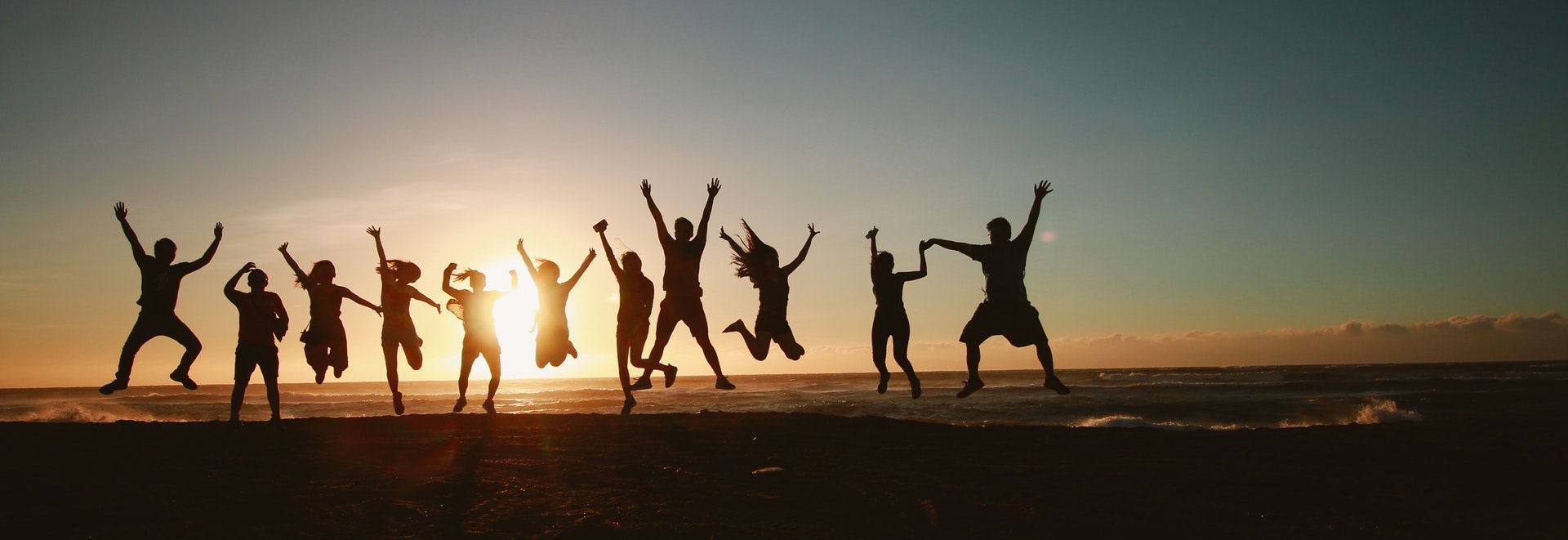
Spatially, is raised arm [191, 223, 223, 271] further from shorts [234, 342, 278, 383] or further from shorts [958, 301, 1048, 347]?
shorts [958, 301, 1048, 347]

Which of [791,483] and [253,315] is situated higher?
[253,315]

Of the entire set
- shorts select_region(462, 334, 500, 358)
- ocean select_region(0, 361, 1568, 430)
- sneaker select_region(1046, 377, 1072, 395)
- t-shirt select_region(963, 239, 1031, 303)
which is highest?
t-shirt select_region(963, 239, 1031, 303)

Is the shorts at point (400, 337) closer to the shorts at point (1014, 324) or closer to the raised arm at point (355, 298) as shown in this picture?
the raised arm at point (355, 298)

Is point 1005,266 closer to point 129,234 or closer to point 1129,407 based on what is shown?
point 129,234

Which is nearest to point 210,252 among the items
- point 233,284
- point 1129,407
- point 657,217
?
point 233,284

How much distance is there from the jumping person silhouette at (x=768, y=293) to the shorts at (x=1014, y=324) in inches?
79.7

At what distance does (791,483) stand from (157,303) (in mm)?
7417

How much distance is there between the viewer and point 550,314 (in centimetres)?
1094

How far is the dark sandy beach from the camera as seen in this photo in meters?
6.46

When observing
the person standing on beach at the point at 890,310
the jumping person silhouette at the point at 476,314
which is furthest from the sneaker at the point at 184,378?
the person standing on beach at the point at 890,310

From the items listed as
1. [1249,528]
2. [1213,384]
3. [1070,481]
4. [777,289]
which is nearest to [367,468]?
[777,289]

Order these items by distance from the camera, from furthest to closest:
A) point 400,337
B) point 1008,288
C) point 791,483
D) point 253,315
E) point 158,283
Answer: point 400,337, point 253,315, point 158,283, point 1008,288, point 791,483

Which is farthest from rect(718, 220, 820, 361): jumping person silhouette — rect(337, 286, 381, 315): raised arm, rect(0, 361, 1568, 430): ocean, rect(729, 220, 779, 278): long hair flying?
rect(0, 361, 1568, 430): ocean

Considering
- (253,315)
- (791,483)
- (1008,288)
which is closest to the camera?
(791,483)
